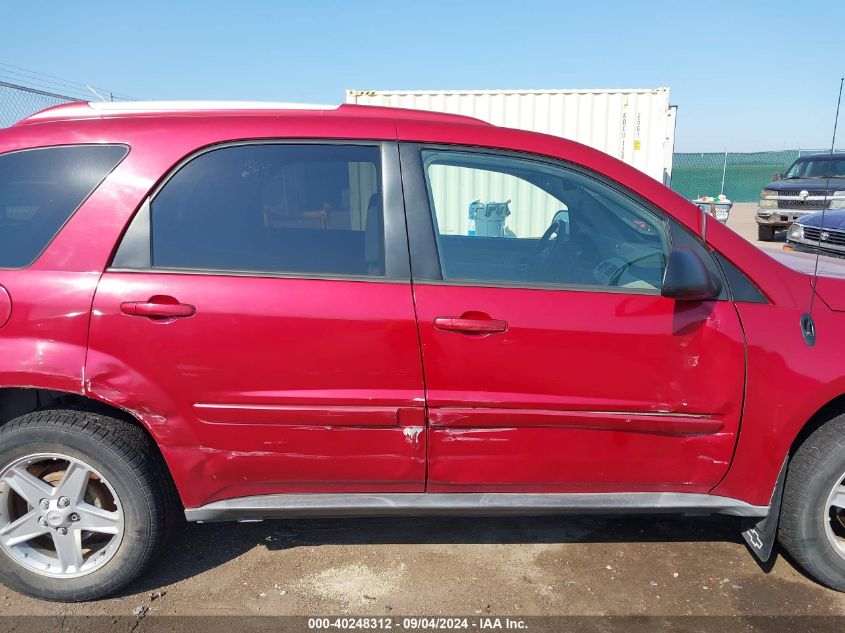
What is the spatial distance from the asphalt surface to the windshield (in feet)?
43.2

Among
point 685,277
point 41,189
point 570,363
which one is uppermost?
point 41,189

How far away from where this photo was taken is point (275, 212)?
238 centimetres

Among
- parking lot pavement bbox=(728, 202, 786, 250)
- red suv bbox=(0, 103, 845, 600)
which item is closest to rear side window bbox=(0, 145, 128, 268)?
red suv bbox=(0, 103, 845, 600)

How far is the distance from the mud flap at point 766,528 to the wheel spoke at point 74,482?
263 cm

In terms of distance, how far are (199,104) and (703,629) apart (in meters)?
2.81

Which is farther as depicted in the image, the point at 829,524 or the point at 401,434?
the point at 829,524

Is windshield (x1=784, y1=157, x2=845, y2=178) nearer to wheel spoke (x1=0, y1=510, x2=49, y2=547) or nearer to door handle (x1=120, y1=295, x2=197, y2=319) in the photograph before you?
door handle (x1=120, y1=295, x2=197, y2=319)

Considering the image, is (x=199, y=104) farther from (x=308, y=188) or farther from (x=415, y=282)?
(x=415, y=282)

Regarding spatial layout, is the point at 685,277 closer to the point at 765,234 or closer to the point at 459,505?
the point at 459,505

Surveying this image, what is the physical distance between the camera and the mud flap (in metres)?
2.47

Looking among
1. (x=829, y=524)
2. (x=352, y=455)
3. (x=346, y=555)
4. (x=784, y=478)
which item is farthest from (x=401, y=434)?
(x=829, y=524)

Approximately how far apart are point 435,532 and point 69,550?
1.55m

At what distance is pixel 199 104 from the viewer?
2551 mm

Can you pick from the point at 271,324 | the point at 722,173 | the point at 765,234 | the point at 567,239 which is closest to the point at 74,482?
the point at 271,324
